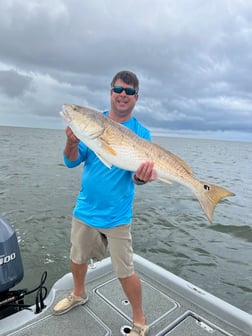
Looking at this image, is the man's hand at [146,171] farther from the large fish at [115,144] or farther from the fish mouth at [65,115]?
the fish mouth at [65,115]

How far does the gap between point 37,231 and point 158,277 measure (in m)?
4.88

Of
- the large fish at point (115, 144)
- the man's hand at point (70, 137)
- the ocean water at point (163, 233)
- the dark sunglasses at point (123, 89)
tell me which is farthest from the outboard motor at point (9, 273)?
the ocean water at point (163, 233)

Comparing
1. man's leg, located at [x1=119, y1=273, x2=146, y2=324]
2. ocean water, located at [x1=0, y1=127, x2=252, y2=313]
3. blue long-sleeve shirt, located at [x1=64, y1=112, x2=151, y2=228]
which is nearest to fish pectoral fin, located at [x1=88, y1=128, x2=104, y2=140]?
blue long-sleeve shirt, located at [x1=64, y1=112, x2=151, y2=228]

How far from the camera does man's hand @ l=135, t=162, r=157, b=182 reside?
2824 millimetres

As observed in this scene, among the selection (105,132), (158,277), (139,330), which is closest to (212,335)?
(139,330)

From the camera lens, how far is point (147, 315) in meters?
3.71

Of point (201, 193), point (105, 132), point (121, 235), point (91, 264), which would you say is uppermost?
point (105, 132)

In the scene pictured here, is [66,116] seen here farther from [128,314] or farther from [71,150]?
[128,314]

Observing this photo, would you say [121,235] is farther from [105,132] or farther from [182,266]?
[182,266]

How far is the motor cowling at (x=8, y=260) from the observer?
10.9 ft

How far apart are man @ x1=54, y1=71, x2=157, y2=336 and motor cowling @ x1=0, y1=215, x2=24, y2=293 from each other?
0.75m

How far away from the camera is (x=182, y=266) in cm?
701

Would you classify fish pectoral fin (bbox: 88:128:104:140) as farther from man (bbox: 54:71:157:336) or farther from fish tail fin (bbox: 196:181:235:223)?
fish tail fin (bbox: 196:181:235:223)

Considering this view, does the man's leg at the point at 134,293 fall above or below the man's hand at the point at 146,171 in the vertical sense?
below
